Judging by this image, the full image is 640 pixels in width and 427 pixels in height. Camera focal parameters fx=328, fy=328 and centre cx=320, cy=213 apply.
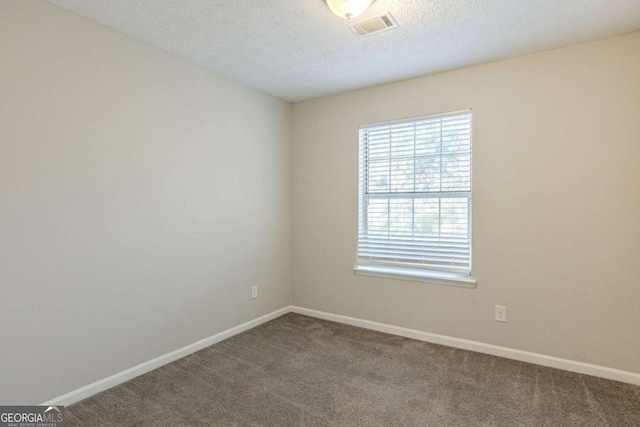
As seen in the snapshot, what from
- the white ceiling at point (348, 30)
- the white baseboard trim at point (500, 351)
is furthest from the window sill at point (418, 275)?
the white ceiling at point (348, 30)

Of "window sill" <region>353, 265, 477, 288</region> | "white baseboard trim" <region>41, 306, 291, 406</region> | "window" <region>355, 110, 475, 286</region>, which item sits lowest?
"white baseboard trim" <region>41, 306, 291, 406</region>

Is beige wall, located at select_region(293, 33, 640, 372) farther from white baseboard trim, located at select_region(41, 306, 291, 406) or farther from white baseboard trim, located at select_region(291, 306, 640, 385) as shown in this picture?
white baseboard trim, located at select_region(41, 306, 291, 406)

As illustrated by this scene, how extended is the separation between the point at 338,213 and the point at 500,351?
1954mm

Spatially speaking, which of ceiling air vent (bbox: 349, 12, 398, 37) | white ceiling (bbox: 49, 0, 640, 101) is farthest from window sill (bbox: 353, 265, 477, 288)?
ceiling air vent (bbox: 349, 12, 398, 37)

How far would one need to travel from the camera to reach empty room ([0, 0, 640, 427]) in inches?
78.0

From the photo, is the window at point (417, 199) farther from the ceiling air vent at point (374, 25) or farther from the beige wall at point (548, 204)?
the ceiling air vent at point (374, 25)

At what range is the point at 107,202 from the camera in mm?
2275

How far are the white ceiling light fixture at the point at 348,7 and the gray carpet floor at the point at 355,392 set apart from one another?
2.40 m

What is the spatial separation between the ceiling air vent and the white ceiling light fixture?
0.71 feet

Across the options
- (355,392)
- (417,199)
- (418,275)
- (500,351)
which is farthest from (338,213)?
(500,351)

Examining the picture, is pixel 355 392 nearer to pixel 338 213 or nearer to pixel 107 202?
pixel 338 213

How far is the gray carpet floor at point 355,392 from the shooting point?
1.96 m

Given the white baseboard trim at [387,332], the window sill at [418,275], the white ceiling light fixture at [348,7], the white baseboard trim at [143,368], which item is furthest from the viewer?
the window sill at [418,275]

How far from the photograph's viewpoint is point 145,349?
2510 mm
